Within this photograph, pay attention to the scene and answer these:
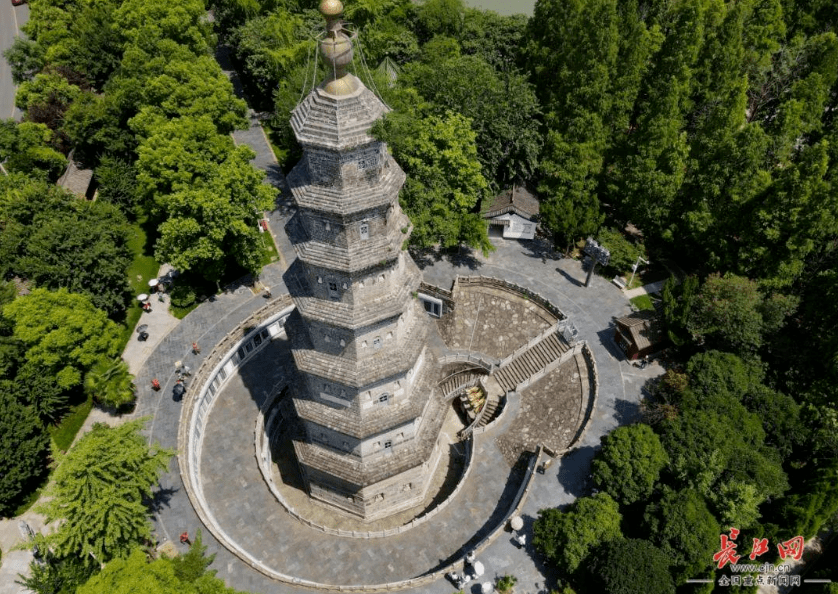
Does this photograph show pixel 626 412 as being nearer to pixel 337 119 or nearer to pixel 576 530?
pixel 576 530

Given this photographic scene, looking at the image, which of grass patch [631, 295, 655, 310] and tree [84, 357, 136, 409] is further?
grass patch [631, 295, 655, 310]

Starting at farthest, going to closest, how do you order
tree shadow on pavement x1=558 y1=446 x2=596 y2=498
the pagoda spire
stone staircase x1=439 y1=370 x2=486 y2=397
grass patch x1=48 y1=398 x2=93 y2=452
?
stone staircase x1=439 y1=370 x2=486 y2=397, grass patch x1=48 y1=398 x2=93 y2=452, tree shadow on pavement x1=558 y1=446 x2=596 y2=498, the pagoda spire

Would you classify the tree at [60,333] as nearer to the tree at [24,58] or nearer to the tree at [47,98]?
the tree at [47,98]

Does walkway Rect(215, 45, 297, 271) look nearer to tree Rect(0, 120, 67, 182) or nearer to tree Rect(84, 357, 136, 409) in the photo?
tree Rect(84, 357, 136, 409)

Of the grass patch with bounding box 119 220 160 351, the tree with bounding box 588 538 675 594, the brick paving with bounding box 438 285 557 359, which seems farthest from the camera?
the grass patch with bounding box 119 220 160 351

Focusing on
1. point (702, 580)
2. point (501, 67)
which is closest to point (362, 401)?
point (702, 580)

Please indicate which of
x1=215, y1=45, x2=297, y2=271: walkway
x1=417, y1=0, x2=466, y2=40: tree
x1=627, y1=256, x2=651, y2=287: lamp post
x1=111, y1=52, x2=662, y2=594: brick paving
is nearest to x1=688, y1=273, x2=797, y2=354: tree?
x1=111, y1=52, x2=662, y2=594: brick paving

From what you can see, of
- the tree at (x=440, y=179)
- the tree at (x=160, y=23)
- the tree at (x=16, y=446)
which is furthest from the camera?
the tree at (x=160, y=23)

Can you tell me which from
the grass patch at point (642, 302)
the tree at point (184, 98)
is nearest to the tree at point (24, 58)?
the tree at point (184, 98)
